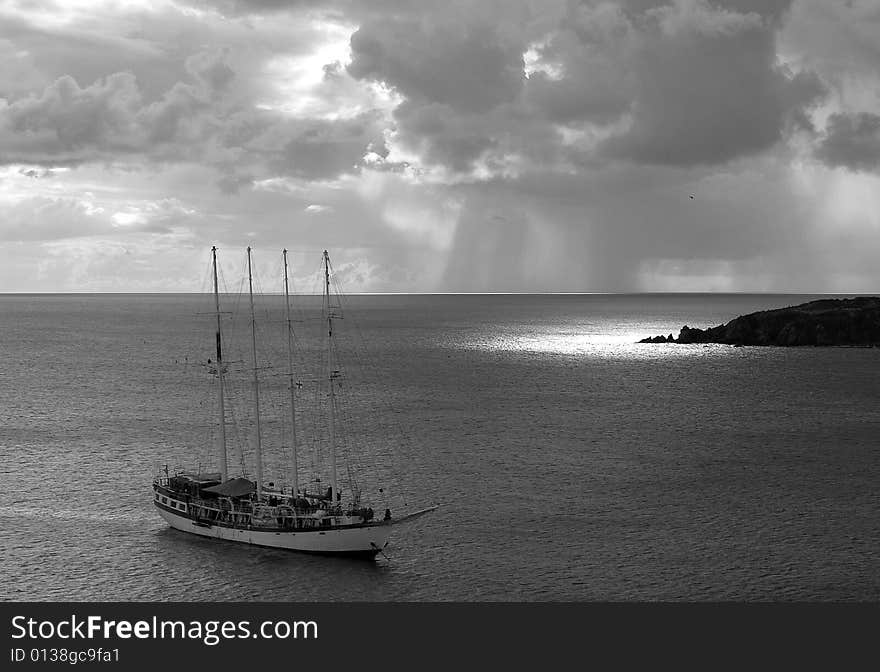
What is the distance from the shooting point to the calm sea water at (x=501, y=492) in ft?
197

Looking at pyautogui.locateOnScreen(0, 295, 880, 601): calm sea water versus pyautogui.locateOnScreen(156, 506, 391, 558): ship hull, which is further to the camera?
pyautogui.locateOnScreen(156, 506, 391, 558): ship hull

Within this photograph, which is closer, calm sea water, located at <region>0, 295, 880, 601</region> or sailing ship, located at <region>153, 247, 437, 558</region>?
calm sea water, located at <region>0, 295, 880, 601</region>

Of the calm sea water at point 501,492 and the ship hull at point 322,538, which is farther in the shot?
the ship hull at point 322,538

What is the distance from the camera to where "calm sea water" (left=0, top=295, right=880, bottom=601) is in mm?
60094

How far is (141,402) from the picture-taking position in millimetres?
136500

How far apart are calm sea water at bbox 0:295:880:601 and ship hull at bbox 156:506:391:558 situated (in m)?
1.02

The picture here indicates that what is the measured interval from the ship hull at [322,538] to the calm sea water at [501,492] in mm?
1018

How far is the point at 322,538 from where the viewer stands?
66062 millimetres

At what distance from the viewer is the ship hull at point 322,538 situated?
64.8 meters

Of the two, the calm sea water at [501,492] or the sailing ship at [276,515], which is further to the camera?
the sailing ship at [276,515]
